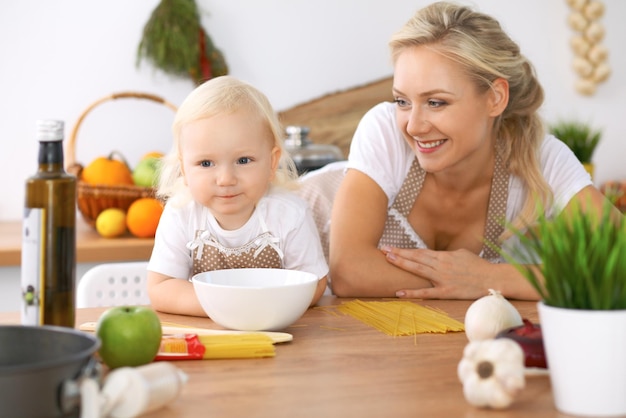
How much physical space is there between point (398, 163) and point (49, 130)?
1077 mm

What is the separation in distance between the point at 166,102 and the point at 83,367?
2212 mm

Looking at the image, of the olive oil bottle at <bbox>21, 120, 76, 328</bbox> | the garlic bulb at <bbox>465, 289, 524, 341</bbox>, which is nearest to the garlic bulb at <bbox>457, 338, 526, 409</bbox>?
the garlic bulb at <bbox>465, 289, 524, 341</bbox>

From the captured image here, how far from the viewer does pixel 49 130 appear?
39.6 inches

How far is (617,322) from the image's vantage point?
898mm

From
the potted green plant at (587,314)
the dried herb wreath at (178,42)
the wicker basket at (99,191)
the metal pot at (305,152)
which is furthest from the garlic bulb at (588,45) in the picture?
the potted green plant at (587,314)

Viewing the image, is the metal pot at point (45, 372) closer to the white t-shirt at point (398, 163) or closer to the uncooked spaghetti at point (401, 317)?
the uncooked spaghetti at point (401, 317)

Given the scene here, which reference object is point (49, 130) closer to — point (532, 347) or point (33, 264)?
point (33, 264)

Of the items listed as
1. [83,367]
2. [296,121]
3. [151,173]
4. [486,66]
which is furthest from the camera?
[296,121]

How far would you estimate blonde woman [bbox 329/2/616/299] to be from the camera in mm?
1729

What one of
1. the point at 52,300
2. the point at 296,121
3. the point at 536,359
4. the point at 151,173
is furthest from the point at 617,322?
the point at 296,121

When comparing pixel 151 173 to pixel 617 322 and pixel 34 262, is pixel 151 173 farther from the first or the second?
pixel 617 322

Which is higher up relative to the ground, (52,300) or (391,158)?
(391,158)

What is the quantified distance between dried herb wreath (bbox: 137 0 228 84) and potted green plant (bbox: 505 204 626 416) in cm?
236

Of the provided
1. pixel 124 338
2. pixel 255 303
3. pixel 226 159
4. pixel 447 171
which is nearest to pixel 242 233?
pixel 226 159
